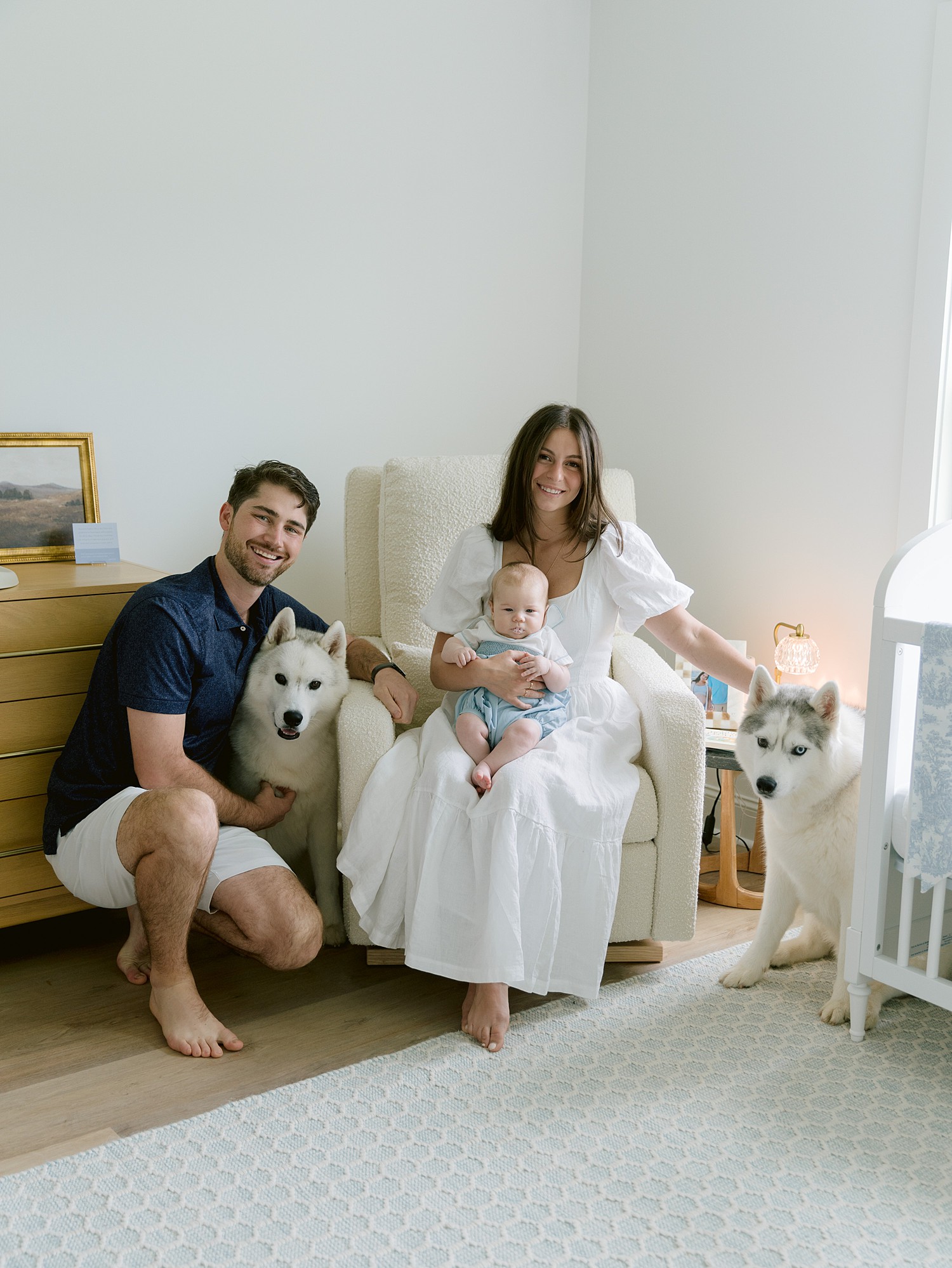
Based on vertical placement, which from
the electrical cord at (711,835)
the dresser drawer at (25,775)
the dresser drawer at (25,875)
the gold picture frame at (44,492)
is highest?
the gold picture frame at (44,492)

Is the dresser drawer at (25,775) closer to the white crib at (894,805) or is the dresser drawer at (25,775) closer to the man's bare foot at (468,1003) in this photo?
the man's bare foot at (468,1003)

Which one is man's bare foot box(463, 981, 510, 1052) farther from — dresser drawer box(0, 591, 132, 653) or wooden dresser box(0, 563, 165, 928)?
dresser drawer box(0, 591, 132, 653)

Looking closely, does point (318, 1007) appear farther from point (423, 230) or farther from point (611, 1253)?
point (423, 230)

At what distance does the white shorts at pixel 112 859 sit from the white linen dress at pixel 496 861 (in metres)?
0.21

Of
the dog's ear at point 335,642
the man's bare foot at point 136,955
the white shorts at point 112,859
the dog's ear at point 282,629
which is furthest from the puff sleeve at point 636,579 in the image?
the man's bare foot at point 136,955

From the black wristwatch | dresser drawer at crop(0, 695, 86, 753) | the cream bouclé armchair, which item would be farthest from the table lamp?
dresser drawer at crop(0, 695, 86, 753)

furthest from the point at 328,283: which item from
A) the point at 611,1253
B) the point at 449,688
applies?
the point at 611,1253

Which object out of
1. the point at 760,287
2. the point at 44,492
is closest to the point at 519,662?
the point at 44,492

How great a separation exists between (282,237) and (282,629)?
137 centimetres

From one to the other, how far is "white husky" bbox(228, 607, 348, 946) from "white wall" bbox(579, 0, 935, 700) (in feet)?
4.74

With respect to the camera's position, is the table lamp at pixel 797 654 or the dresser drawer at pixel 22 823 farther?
the table lamp at pixel 797 654

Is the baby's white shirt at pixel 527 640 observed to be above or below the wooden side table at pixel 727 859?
above

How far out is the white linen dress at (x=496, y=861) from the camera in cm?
193

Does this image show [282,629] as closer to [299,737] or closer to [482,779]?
[299,737]
